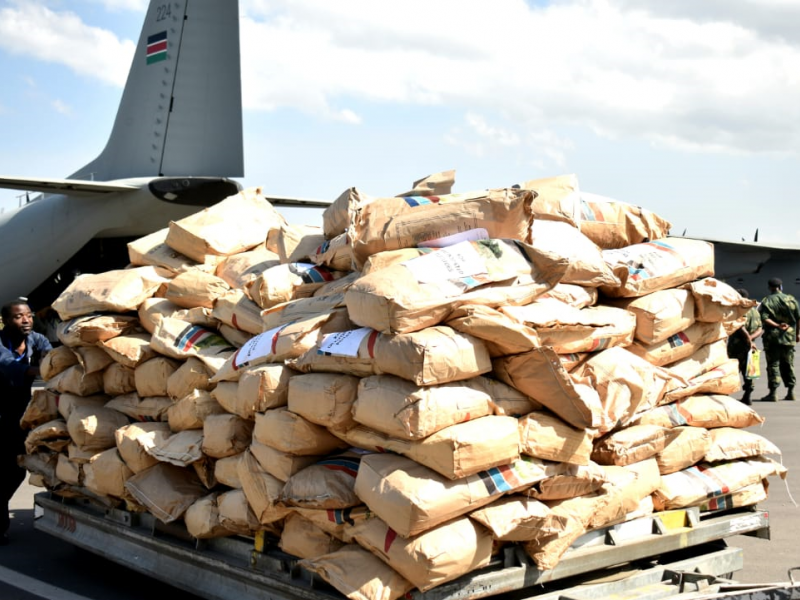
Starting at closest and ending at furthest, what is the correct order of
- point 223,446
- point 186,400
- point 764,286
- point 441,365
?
point 441,365, point 223,446, point 186,400, point 764,286

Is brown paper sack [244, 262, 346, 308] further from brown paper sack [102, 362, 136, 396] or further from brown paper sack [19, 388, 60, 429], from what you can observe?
brown paper sack [19, 388, 60, 429]

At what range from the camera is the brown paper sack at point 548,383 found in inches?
131

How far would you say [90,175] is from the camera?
16188 mm

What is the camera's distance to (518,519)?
3211 mm

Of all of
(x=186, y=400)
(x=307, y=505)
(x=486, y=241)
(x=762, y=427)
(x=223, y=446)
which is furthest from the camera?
(x=762, y=427)

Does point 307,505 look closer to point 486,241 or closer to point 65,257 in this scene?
point 486,241

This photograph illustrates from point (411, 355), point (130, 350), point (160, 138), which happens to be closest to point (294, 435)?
point (411, 355)

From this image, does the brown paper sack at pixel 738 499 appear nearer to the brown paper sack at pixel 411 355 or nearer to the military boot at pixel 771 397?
the brown paper sack at pixel 411 355

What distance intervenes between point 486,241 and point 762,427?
725 cm

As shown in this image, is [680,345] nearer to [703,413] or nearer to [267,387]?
[703,413]

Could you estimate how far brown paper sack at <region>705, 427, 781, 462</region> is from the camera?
4.21 metres

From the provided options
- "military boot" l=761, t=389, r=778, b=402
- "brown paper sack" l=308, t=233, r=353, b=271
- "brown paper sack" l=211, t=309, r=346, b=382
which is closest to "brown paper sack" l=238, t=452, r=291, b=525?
"brown paper sack" l=211, t=309, r=346, b=382

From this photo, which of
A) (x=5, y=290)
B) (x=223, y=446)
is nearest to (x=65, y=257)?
(x=5, y=290)

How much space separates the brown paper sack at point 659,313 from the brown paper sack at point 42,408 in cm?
326
